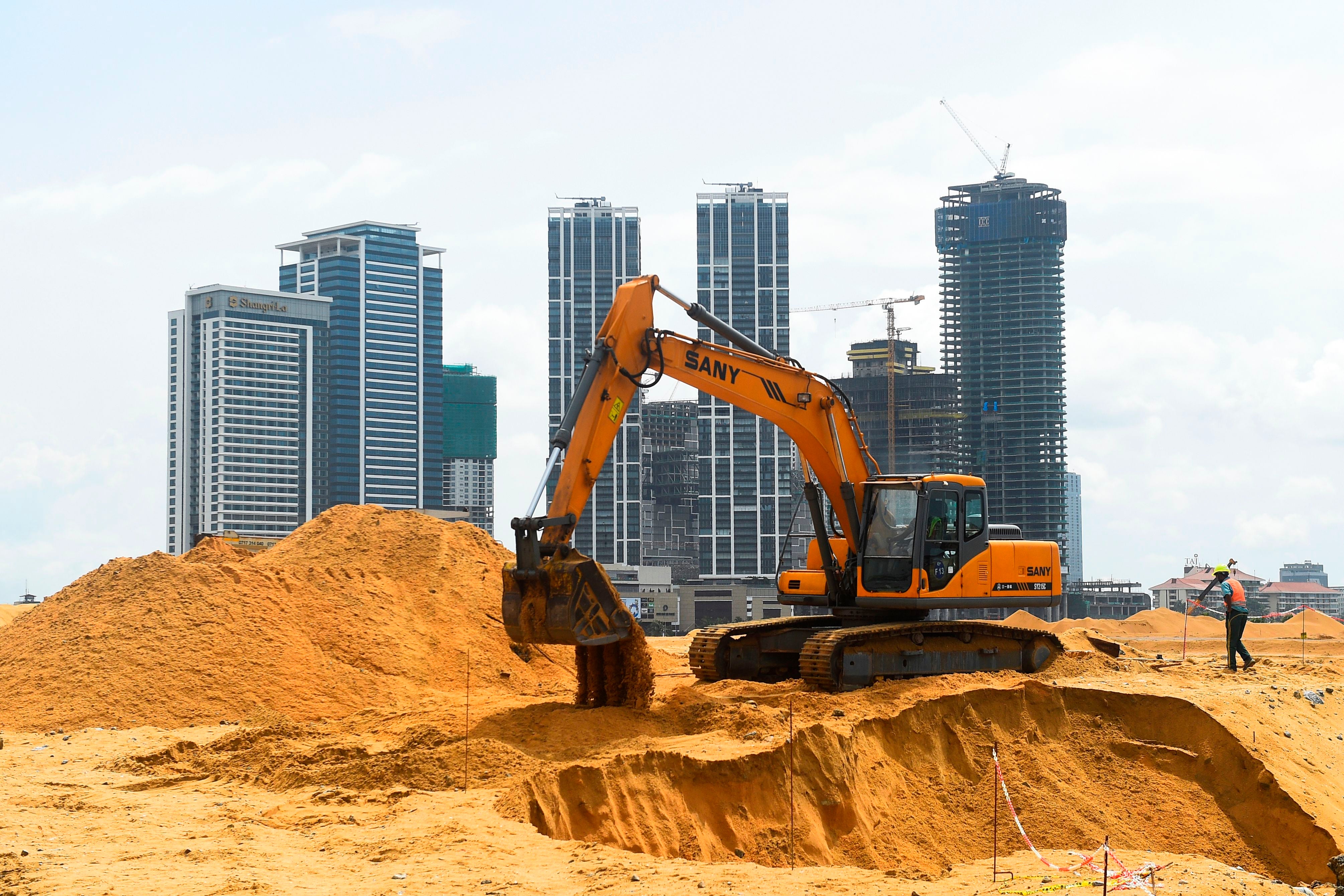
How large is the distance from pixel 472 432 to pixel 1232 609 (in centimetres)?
17000

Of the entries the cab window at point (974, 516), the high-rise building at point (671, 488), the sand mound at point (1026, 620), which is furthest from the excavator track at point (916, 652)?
the high-rise building at point (671, 488)

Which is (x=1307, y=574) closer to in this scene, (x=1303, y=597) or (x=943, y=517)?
(x=1303, y=597)

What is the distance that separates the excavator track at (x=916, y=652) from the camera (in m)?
14.9

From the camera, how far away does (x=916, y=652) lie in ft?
52.5

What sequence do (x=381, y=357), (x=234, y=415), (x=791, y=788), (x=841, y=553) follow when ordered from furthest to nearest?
(x=381, y=357), (x=234, y=415), (x=841, y=553), (x=791, y=788)

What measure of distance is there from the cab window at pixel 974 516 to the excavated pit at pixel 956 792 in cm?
239

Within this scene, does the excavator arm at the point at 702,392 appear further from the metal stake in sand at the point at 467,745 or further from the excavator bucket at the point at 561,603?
the metal stake in sand at the point at 467,745

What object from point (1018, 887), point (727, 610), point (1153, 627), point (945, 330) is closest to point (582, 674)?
point (1018, 887)

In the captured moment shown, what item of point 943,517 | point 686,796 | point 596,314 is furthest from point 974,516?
point 596,314

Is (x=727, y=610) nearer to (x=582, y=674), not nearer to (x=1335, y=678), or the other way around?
(x=1335, y=678)

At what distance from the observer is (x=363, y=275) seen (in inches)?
5723

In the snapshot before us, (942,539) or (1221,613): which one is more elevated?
(942,539)

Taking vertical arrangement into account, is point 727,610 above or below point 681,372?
below

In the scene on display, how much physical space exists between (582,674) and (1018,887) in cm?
618
